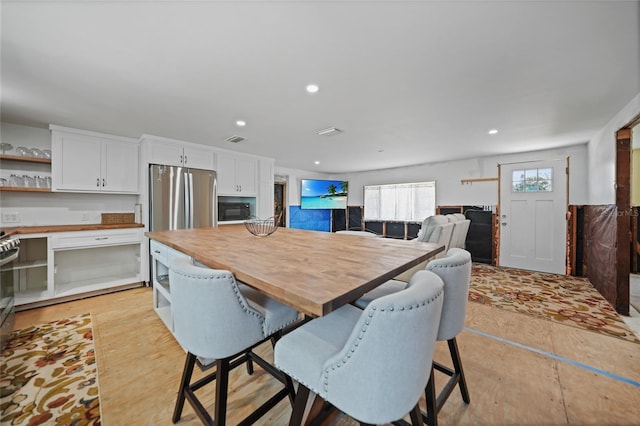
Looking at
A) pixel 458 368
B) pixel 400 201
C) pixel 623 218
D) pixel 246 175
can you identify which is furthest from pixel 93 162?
pixel 623 218

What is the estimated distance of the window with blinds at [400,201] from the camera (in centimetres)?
Answer: 600

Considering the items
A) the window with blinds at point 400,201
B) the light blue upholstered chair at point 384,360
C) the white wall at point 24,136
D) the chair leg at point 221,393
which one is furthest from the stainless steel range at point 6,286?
the window with blinds at point 400,201

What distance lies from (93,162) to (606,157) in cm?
677

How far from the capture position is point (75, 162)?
3.16 metres

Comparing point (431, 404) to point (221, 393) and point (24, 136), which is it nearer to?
point (221, 393)

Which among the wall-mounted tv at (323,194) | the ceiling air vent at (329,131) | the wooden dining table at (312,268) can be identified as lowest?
the wooden dining table at (312,268)

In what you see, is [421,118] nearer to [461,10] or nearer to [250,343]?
[461,10]

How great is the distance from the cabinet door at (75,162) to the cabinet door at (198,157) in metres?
1.08

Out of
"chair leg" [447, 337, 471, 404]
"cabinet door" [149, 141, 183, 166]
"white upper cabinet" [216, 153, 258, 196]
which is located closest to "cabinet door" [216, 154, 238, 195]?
"white upper cabinet" [216, 153, 258, 196]

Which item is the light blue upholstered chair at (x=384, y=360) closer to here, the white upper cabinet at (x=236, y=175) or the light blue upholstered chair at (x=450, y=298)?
the light blue upholstered chair at (x=450, y=298)

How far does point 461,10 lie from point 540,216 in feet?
15.2

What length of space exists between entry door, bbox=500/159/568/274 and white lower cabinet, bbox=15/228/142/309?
645 cm

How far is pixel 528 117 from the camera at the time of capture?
9.32ft

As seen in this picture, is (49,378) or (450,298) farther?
(49,378)
